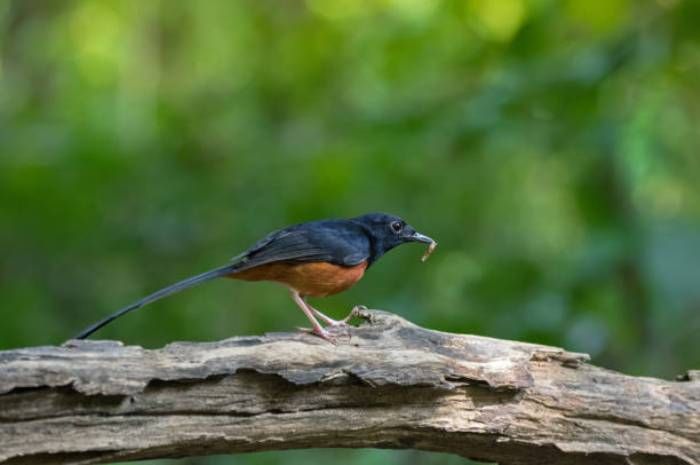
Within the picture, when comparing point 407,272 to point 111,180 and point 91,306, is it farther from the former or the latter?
point 91,306

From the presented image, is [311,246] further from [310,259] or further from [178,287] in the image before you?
[178,287]

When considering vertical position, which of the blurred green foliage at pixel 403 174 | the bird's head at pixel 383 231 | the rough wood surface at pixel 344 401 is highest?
the blurred green foliage at pixel 403 174

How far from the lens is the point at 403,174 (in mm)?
7500

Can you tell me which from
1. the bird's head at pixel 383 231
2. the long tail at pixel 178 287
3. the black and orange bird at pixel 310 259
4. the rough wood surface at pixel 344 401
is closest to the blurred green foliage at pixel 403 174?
the bird's head at pixel 383 231

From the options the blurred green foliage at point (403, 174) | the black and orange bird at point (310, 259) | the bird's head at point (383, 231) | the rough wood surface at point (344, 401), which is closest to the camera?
the rough wood surface at point (344, 401)

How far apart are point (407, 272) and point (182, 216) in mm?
1697

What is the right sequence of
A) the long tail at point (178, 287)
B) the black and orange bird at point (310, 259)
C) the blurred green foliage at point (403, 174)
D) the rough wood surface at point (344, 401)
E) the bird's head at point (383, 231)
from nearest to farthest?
the rough wood surface at point (344, 401), the long tail at point (178, 287), the black and orange bird at point (310, 259), the bird's head at point (383, 231), the blurred green foliage at point (403, 174)

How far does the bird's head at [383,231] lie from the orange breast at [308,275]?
0.25 m

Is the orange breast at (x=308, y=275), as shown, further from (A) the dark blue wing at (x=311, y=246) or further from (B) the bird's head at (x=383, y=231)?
(B) the bird's head at (x=383, y=231)

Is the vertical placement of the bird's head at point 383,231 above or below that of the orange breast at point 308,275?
above

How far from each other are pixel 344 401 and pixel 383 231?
64.4 inches

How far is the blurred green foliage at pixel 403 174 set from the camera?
6730 millimetres

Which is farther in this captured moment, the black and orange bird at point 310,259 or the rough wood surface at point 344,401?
the black and orange bird at point 310,259

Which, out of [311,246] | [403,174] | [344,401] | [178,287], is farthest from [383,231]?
[403,174]
